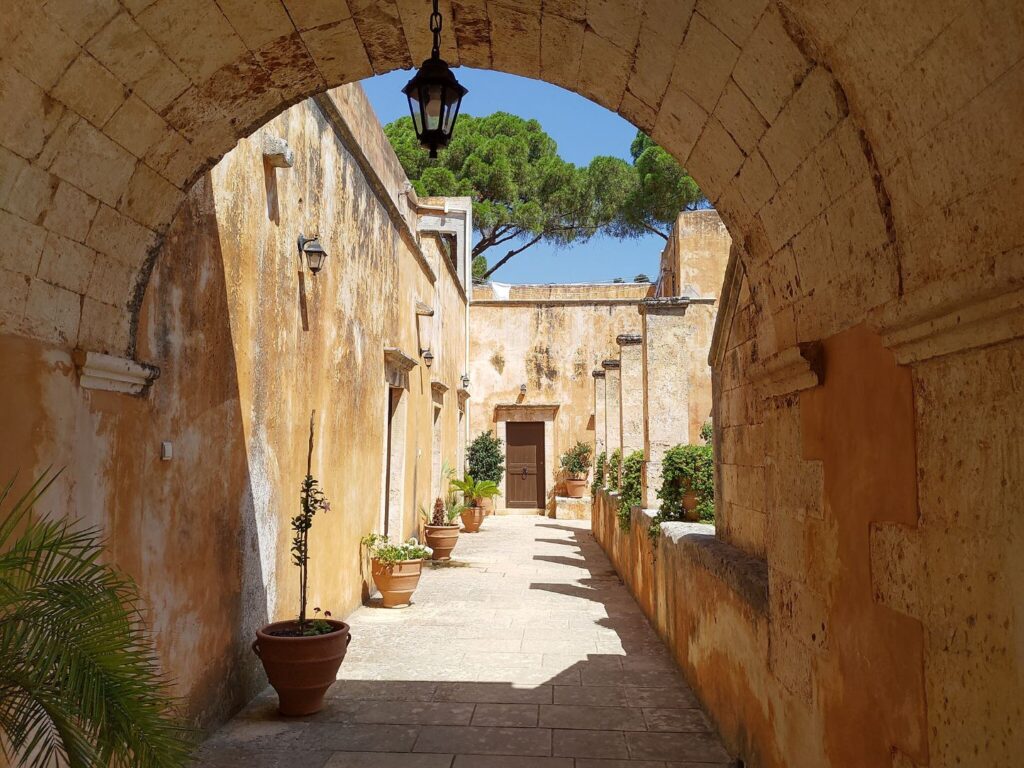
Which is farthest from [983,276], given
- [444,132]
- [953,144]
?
[444,132]

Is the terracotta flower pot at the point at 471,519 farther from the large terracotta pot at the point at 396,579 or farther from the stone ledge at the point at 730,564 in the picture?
the stone ledge at the point at 730,564

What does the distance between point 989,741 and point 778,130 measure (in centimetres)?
192

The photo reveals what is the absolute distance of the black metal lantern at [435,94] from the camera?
3211 mm

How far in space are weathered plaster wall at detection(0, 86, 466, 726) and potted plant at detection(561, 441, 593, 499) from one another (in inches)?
413

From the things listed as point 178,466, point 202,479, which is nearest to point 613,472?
point 202,479

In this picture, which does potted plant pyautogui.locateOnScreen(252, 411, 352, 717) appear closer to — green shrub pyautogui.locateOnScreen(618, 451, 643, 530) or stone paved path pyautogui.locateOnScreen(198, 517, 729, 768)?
stone paved path pyautogui.locateOnScreen(198, 517, 729, 768)

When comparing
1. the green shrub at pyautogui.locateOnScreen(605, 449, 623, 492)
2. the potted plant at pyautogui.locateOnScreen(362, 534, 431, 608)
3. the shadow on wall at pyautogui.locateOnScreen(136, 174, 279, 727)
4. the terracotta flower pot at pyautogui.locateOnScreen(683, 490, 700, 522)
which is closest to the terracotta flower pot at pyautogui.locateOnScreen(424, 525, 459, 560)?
the green shrub at pyautogui.locateOnScreen(605, 449, 623, 492)

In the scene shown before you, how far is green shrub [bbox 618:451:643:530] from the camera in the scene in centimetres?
876

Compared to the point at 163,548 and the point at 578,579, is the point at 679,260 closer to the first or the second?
the point at 578,579

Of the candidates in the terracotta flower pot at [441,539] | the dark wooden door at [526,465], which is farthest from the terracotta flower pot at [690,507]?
the dark wooden door at [526,465]

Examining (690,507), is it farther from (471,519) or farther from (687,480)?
(471,519)

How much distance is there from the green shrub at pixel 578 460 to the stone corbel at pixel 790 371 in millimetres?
14792

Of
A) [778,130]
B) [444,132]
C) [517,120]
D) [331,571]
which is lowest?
[331,571]

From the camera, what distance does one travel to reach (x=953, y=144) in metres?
1.84
